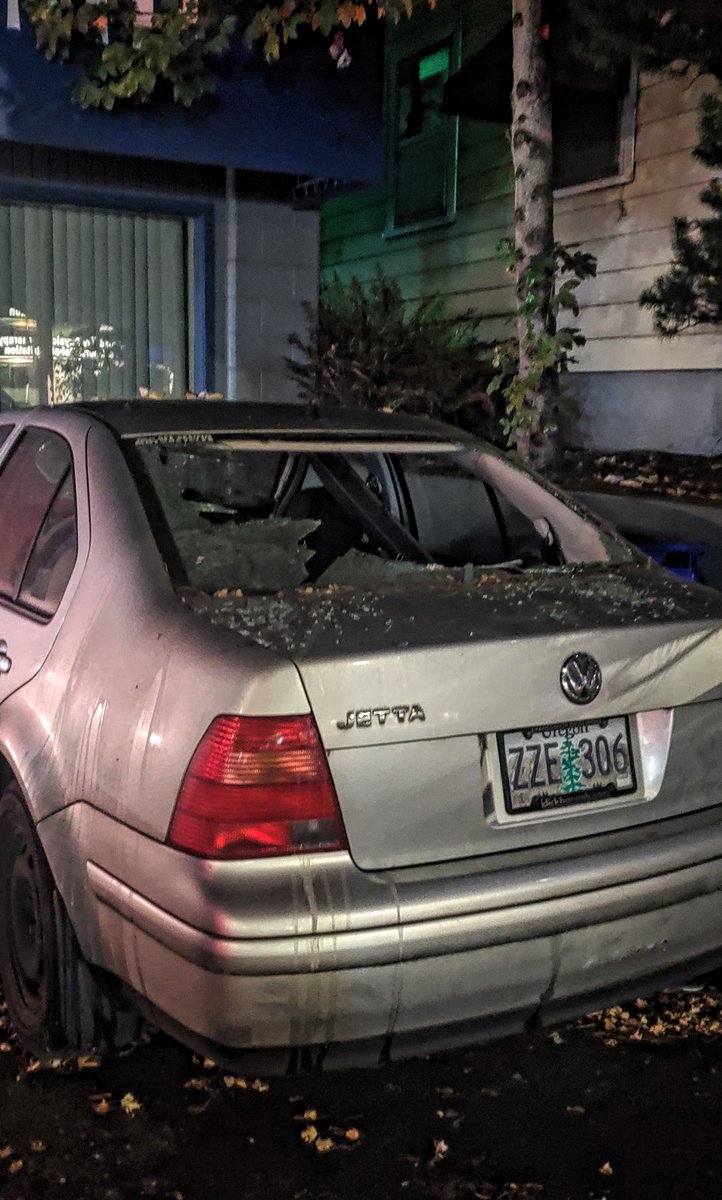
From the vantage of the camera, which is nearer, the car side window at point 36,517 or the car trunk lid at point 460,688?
the car trunk lid at point 460,688

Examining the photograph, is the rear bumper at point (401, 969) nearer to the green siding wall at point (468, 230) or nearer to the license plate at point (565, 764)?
the license plate at point (565, 764)

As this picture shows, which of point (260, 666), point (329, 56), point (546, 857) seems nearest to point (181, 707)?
point (260, 666)

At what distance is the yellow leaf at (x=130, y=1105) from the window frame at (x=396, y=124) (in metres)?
10.9

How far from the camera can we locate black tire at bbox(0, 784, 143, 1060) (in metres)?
2.99

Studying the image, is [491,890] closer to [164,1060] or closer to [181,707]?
[181,707]

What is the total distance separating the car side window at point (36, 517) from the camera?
326cm

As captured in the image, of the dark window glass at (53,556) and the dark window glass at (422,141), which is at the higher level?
the dark window glass at (422,141)

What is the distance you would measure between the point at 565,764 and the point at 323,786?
58 cm

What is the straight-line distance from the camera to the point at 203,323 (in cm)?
947

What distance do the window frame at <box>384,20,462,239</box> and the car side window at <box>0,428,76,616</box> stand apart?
954 cm

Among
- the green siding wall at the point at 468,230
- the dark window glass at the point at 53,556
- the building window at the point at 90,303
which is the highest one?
the green siding wall at the point at 468,230

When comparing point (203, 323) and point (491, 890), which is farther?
point (203, 323)

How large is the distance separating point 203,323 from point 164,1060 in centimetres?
713

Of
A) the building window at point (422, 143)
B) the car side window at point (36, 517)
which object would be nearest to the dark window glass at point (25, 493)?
the car side window at point (36, 517)
